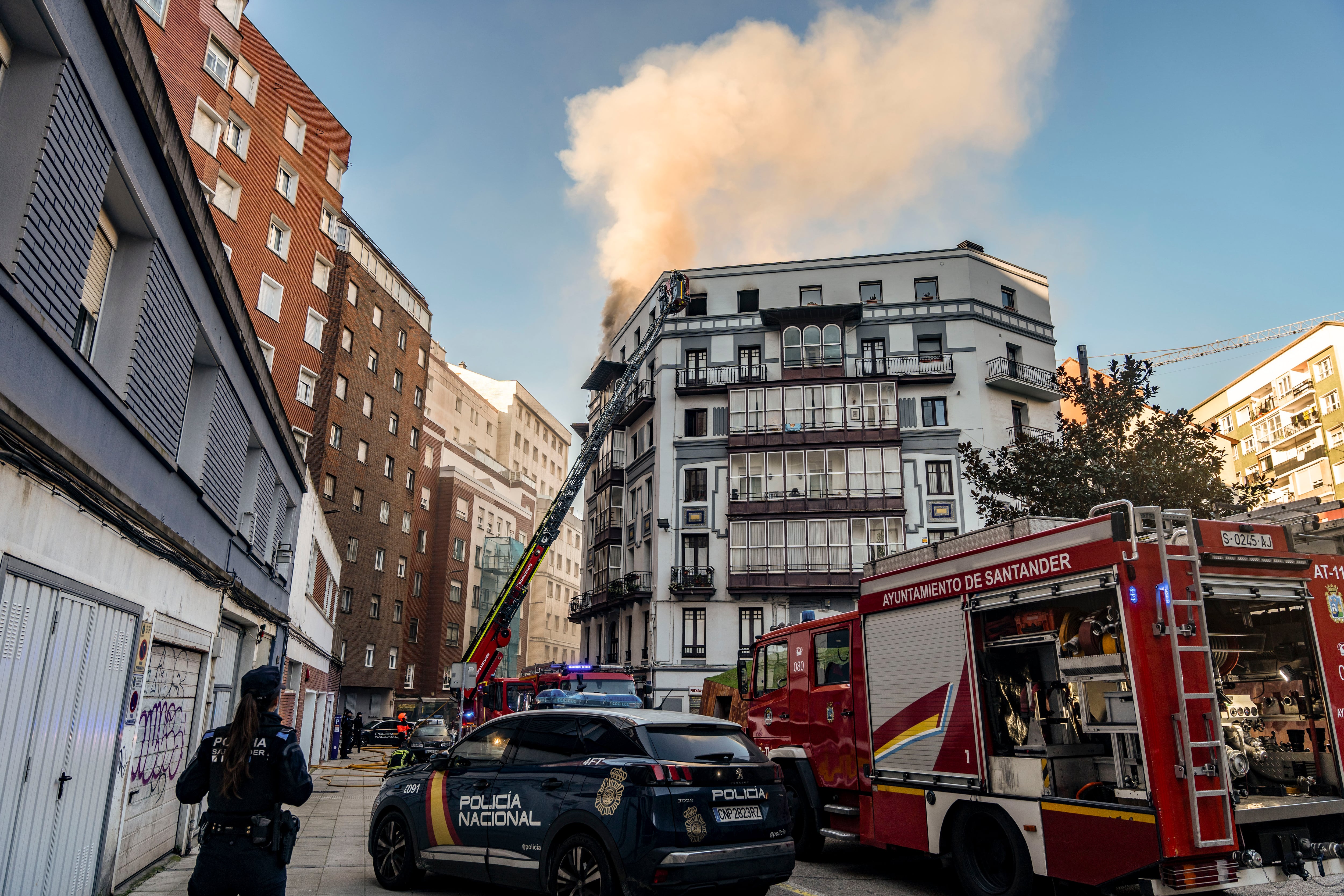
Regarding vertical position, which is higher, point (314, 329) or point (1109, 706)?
point (314, 329)

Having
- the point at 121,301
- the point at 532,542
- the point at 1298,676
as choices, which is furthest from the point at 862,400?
the point at 121,301

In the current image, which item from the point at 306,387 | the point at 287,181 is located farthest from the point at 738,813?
the point at 306,387

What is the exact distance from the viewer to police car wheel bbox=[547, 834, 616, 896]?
21.1 ft

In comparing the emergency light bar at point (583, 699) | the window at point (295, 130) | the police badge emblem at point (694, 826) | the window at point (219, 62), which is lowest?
the police badge emblem at point (694, 826)

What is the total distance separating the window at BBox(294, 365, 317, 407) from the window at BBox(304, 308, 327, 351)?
40.3 inches

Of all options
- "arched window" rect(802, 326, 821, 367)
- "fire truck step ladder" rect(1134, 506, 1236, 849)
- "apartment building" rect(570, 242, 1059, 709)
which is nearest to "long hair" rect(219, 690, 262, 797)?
"fire truck step ladder" rect(1134, 506, 1236, 849)

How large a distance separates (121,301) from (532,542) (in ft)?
66.0

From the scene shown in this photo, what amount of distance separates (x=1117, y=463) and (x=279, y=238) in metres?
25.8

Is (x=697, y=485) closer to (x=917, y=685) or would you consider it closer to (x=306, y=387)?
(x=306, y=387)

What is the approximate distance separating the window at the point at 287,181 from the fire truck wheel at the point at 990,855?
28.2m

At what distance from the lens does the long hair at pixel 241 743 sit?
4.57m

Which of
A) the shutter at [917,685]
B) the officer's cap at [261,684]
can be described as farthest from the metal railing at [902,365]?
the officer's cap at [261,684]

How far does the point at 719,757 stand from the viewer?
704 centimetres

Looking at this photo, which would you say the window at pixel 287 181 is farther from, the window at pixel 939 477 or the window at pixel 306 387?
the window at pixel 939 477
